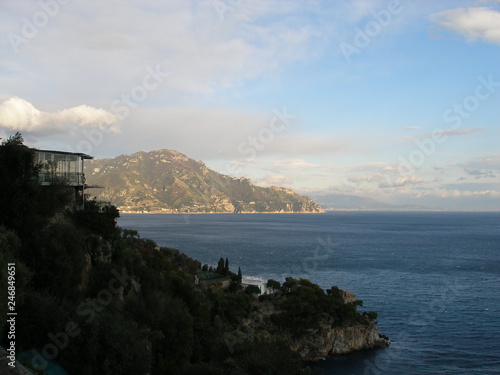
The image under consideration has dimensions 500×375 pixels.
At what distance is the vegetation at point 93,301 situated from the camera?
14.9 m

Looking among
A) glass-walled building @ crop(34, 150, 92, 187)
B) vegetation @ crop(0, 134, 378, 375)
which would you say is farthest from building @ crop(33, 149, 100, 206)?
vegetation @ crop(0, 134, 378, 375)

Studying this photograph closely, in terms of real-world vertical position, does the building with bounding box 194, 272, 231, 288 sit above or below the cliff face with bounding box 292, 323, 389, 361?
above

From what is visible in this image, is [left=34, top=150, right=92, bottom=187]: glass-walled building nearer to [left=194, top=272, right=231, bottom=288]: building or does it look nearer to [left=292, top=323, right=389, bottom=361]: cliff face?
[left=194, top=272, right=231, bottom=288]: building

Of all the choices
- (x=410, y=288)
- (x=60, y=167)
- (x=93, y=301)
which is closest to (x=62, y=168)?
(x=60, y=167)

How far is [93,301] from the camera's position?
18.2 m

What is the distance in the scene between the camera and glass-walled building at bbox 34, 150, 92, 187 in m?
23.5

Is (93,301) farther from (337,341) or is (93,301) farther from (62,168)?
(337,341)

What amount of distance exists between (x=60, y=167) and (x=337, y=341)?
31.3m

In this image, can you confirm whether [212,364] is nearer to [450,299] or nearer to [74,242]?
[74,242]

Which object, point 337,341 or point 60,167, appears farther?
point 337,341

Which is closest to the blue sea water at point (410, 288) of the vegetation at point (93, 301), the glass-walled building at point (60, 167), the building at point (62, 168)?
the vegetation at point (93, 301)

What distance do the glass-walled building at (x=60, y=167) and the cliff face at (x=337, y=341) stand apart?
26010 millimetres

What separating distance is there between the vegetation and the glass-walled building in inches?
40.3

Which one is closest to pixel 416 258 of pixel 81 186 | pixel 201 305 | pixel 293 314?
pixel 293 314
